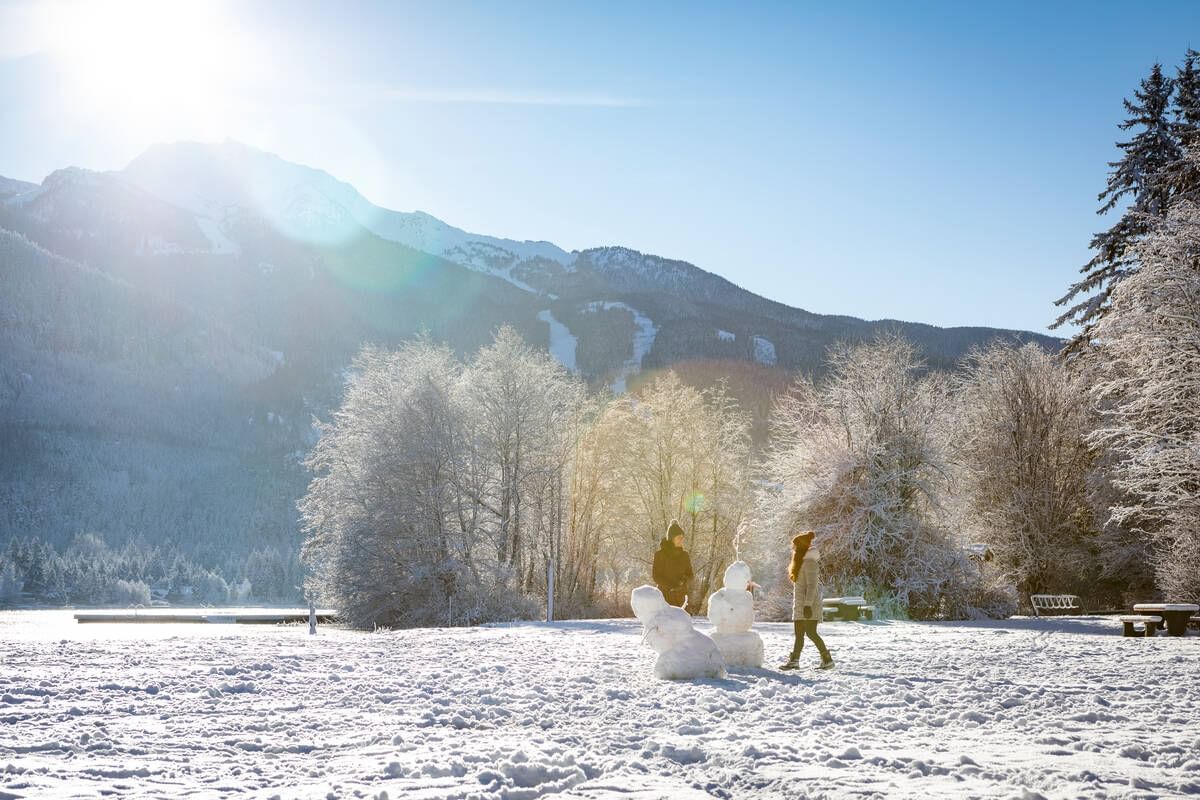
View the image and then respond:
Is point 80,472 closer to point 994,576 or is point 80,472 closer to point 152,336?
point 152,336

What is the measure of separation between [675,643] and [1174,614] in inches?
531

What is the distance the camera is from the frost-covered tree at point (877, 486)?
2667cm

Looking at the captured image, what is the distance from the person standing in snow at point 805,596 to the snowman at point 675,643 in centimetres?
158

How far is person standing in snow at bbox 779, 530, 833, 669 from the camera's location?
38.9ft

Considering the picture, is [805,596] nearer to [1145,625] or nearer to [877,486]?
[1145,625]

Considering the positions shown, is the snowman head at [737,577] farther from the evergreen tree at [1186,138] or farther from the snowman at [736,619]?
the evergreen tree at [1186,138]

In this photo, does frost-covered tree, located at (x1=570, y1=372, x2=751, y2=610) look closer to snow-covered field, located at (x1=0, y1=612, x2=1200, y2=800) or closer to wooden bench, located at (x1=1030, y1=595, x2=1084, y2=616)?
wooden bench, located at (x1=1030, y1=595, x2=1084, y2=616)

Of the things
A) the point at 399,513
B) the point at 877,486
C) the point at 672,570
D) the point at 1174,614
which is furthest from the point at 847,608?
the point at 399,513

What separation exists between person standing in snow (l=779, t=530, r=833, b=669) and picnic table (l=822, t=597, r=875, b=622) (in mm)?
12189

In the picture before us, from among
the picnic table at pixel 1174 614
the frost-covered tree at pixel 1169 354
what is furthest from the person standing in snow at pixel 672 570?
the frost-covered tree at pixel 1169 354

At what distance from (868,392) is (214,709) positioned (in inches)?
955

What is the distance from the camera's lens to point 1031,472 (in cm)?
3534

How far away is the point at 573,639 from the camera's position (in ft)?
54.4

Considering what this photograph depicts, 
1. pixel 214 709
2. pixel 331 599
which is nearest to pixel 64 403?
pixel 331 599
